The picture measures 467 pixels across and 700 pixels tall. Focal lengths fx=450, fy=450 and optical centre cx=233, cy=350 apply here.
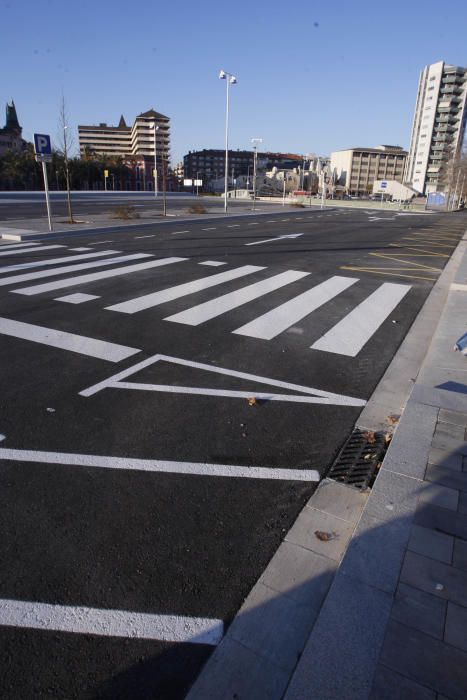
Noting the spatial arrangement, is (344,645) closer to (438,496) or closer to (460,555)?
(460,555)

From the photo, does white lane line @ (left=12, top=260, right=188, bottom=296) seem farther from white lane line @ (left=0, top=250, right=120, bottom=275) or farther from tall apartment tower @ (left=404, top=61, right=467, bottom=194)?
tall apartment tower @ (left=404, top=61, right=467, bottom=194)

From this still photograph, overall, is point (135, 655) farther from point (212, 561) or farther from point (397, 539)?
point (397, 539)

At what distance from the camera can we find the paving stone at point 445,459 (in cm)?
379

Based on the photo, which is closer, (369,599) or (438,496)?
(369,599)

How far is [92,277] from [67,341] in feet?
15.1

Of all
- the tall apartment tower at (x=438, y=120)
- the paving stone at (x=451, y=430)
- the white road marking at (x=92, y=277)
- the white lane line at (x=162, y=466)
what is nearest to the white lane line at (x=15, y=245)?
the white road marking at (x=92, y=277)

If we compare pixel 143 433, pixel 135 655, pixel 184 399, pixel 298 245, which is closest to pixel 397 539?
pixel 135 655

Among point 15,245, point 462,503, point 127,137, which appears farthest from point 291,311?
point 127,137

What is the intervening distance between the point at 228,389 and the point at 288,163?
692ft

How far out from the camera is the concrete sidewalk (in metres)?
2.16

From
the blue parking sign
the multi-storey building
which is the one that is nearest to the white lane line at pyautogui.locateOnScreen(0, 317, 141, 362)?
the blue parking sign

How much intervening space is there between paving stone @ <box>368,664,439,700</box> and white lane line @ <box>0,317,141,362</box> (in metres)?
4.83

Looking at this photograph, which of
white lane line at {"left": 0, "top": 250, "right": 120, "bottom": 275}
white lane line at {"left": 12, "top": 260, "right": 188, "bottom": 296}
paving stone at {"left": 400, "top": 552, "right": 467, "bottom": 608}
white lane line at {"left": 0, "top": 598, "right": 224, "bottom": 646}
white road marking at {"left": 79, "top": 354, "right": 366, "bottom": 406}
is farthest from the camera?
white lane line at {"left": 0, "top": 250, "right": 120, "bottom": 275}

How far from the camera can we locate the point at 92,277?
36.1ft
